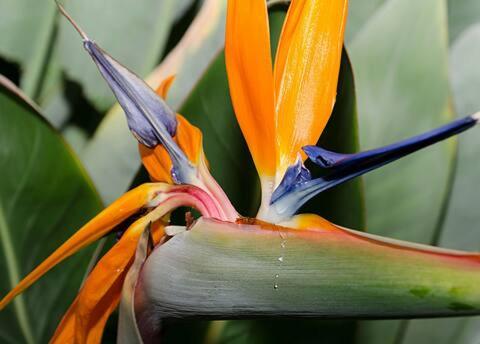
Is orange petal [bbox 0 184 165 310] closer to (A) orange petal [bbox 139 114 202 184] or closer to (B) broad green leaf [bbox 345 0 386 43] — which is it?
(A) orange petal [bbox 139 114 202 184]

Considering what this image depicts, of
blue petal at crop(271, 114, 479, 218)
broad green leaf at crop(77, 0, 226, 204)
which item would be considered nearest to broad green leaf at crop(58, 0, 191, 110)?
broad green leaf at crop(77, 0, 226, 204)

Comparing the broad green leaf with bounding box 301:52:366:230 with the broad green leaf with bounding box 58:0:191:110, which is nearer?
the broad green leaf with bounding box 301:52:366:230

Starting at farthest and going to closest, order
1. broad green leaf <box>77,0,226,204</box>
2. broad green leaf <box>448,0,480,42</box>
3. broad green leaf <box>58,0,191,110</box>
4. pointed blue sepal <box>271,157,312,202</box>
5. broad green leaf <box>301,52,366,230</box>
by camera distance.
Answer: broad green leaf <box>448,0,480,42</box>, broad green leaf <box>58,0,191,110</box>, broad green leaf <box>77,0,226,204</box>, broad green leaf <box>301,52,366,230</box>, pointed blue sepal <box>271,157,312,202</box>

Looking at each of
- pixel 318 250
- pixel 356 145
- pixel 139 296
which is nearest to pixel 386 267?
pixel 318 250

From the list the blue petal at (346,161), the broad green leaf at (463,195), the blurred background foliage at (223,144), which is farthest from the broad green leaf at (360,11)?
the blue petal at (346,161)

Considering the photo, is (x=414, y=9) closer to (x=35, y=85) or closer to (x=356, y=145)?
(x=356, y=145)

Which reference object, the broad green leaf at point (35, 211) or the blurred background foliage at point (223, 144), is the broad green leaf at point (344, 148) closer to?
the blurred background foliage at point (223, 144)
